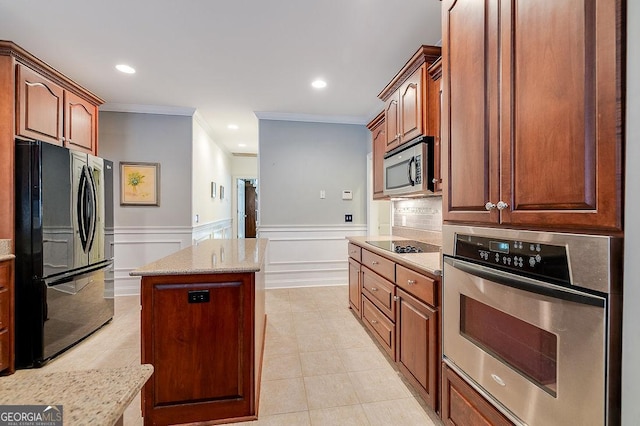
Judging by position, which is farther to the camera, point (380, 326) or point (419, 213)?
point (419, 213)

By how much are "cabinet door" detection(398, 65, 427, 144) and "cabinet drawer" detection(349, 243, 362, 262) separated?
110 centimetres

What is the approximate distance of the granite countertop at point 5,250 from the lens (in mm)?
2016

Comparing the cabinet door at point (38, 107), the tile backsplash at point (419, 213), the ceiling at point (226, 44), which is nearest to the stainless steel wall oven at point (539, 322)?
the tile backsplash at point (419, 213)

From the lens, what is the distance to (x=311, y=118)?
429 centimetres

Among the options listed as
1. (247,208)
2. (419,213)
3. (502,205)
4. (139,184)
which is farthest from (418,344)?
(247,208)

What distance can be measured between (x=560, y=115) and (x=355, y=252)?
7.50 feet

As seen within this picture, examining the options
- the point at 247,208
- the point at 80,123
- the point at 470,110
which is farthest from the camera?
the point at 247,208

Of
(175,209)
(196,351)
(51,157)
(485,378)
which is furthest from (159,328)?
(175,209)

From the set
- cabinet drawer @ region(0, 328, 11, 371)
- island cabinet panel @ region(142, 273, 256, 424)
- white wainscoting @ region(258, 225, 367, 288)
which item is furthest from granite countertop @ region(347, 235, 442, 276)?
cabinet drawer @ region(0, 328, 11, 371)

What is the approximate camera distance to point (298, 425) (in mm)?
1620

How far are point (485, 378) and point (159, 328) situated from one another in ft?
5.02

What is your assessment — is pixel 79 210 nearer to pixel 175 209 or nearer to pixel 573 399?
pixel 175 209

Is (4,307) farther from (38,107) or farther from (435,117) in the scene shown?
(435,117)

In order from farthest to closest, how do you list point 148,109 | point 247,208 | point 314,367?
point 247,208, point 148,109, point 314,367
